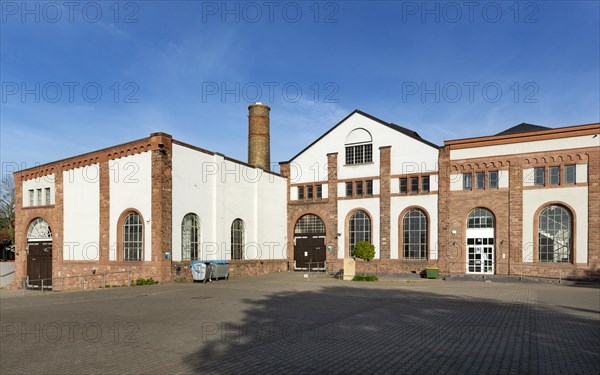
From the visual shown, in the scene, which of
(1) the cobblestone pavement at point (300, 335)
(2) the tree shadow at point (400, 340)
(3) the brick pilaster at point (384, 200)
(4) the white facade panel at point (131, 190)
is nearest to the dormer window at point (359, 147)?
(3) the brick pilaster at point (384, 200)

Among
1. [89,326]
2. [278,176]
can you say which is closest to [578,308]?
[89,326]

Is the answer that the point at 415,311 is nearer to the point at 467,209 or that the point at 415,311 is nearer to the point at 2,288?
the point at 467,209

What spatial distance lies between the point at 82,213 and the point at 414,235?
72.5 ft

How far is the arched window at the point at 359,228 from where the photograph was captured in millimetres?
34125

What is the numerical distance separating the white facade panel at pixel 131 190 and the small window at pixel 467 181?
67.2 feet

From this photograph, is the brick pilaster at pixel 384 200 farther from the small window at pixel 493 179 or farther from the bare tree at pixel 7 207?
the bare tree at pixel 7 207

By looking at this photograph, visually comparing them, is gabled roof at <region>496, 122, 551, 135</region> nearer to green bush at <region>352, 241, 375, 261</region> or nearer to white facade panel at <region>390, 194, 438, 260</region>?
white facade panel at <region>390, 194, 438, 260</region>

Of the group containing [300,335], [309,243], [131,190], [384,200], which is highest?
[131,190]

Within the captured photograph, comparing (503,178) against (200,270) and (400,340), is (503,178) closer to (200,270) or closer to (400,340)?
(200,270)

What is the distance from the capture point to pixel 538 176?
94.6ft

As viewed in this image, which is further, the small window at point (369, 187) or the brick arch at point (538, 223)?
the small window at point (369, 187)

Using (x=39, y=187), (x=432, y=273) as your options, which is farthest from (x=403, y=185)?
(x=39, y=187)

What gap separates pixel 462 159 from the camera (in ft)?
102

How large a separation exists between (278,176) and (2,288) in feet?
72.6
